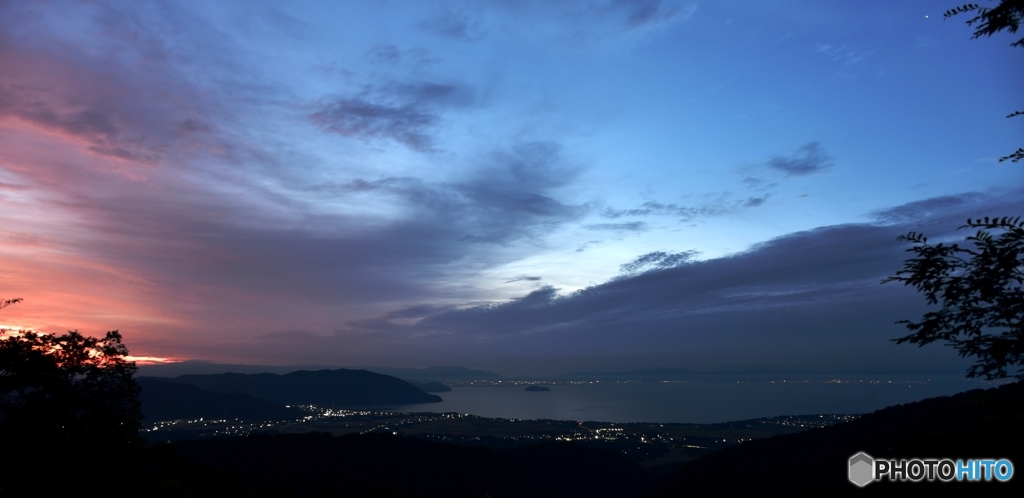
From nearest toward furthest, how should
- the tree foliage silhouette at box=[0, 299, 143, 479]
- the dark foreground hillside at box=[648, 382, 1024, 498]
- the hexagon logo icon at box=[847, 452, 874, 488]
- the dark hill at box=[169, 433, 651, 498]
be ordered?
the hexagon logo icon at box=[847, 452, 874, 488]
the tree foliage silhouette at box=[0, 299, 143, 479]
the dark foreground hillside at box=[648, 382, 1024, 498]
the dark hill at box=[169, 433, 651, 498]

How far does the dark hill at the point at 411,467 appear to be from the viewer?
71.1 metres

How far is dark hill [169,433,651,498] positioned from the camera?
71125 mm

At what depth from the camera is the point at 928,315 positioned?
26.5ft

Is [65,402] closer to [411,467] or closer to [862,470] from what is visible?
[862,470]

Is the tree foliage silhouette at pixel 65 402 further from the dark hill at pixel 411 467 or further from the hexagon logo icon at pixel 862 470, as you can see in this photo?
the dark hill at pixel 411 467

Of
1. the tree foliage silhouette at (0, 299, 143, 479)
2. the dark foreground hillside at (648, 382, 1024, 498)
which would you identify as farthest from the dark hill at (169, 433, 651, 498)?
the tree foliage silhouette at (0, 299, 143, 479)

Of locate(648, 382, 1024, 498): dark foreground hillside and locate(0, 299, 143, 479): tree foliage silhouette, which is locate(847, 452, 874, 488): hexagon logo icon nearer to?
locate(648, 382, 1024, 498): dark foreground hillside

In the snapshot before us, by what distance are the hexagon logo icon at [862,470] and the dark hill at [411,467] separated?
6394 cm

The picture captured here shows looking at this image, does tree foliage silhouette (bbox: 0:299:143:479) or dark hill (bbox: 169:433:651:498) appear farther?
dark hill (bbox: 169:433:651:498)

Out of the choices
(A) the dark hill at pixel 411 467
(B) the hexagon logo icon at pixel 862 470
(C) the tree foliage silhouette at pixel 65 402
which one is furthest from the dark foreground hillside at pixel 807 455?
(C) the tree foliage silhouette at pixel 65 402

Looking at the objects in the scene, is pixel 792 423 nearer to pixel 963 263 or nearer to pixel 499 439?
pixel 499 439

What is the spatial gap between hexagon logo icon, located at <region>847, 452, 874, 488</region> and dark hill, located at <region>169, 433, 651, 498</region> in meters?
63.9

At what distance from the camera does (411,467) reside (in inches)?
3093

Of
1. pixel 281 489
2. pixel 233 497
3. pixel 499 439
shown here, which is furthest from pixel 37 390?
pixel 499 439
